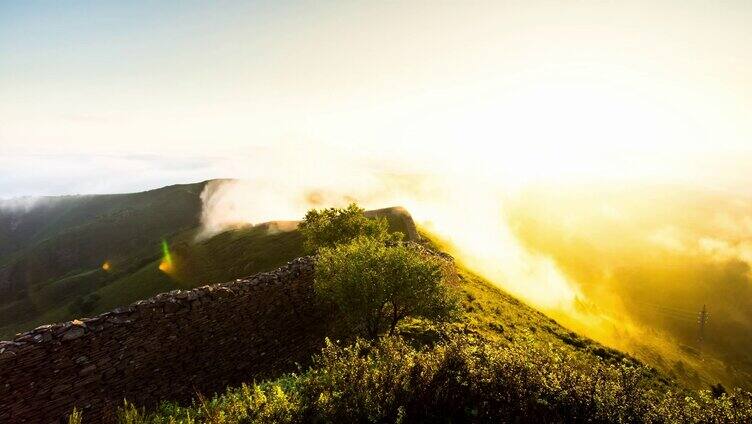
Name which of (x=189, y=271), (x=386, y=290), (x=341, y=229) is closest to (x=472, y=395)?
(x=386, y=290)

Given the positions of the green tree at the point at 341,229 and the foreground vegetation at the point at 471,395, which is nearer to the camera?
the foreground vegetation at the point at 471,395

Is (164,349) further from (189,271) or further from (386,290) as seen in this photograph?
(189,271)

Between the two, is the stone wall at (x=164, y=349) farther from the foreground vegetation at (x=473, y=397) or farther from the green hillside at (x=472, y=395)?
the foreground vegetation at (x=473, y=397)

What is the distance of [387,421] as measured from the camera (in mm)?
10773

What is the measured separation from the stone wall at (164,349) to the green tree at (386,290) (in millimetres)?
3833

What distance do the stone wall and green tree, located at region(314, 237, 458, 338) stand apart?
383 cm

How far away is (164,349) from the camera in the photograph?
21.9 metres

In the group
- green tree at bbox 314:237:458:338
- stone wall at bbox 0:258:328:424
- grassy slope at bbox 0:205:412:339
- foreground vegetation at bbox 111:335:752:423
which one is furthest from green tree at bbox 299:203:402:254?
foreground vegetation at bbox 111:335:752:423

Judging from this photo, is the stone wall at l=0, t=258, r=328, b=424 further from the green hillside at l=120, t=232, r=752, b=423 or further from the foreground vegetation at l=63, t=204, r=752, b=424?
the green hillside at l=120, t=232, r=752, b=423

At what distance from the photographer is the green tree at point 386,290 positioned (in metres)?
24.4

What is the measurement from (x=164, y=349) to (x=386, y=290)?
12102 mm

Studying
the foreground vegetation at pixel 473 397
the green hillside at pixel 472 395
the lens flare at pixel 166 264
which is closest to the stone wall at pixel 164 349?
the green hillside at pixel 472 395

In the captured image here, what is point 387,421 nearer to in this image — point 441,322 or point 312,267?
point 441,322

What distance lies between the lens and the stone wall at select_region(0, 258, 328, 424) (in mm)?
17844
